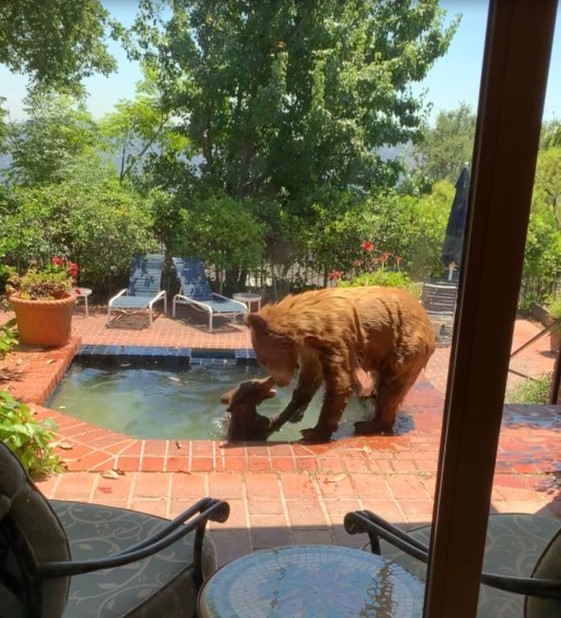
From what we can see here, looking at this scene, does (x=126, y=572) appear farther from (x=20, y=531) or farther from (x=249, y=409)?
(x=249, y=409)

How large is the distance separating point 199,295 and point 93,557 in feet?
13.8

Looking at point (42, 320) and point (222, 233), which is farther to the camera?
point (222, 233)

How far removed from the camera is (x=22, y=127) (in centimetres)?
603

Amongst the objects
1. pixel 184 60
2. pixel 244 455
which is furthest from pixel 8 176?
pixel 244 455

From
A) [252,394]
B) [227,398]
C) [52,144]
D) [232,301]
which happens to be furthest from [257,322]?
[52,144]

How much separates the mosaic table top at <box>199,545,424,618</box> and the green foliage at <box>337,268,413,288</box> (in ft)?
7.83

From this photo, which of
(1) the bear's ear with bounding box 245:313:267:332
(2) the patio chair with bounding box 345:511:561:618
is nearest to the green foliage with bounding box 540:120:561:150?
(2) the patio chair with bounding box 345:511:561:618

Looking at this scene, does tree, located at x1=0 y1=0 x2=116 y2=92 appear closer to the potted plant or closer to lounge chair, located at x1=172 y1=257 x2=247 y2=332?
the potted plant

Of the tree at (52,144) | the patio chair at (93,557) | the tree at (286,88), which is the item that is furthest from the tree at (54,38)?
the tree at (52,144)

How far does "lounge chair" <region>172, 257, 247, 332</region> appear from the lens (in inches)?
204

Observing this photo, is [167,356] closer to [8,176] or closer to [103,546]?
[8,176]

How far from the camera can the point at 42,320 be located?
424 cm

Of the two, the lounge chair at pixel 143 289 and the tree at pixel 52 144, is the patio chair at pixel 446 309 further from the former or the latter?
the tree at pixel 52 144

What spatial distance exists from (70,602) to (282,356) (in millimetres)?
2134
